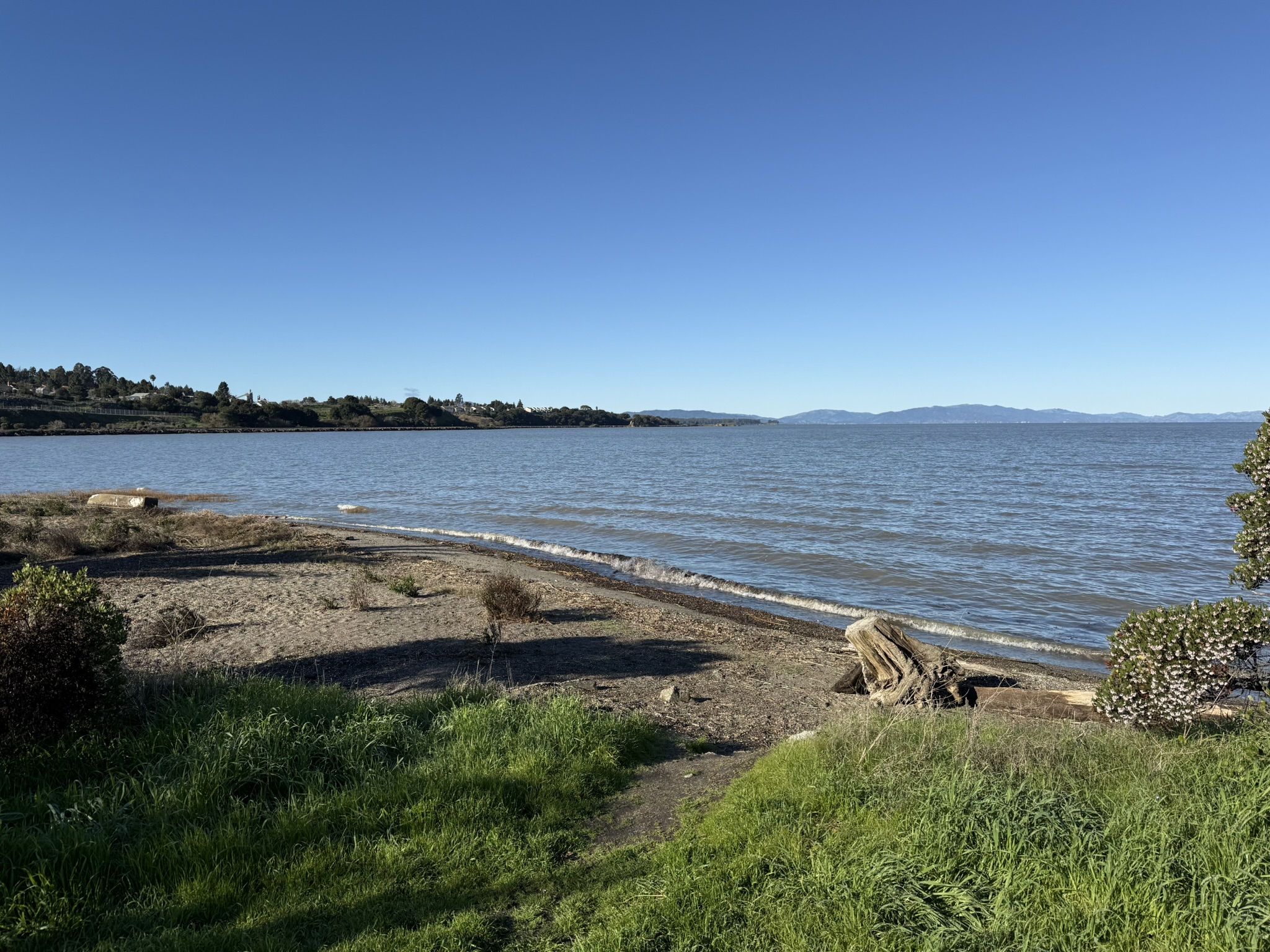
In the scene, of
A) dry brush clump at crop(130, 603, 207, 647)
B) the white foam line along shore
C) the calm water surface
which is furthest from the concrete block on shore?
dry brush clump at crop(130, 603, 207, 647)

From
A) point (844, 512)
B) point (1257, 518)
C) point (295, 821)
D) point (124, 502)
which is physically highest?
point (1257, 518)

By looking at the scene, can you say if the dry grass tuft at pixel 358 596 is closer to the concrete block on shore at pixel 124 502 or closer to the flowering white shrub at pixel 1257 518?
the flowering white shrub at pixel 1257 518

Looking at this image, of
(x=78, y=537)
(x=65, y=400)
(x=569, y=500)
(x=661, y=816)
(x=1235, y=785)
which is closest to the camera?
(x=1235, y=785)

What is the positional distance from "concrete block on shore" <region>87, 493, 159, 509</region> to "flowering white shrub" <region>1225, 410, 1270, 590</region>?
36766 mm

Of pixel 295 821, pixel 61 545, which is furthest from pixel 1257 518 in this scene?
pixel 61 545

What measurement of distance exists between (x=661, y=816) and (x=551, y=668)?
5449 mm

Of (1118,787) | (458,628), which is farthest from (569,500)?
(1118,787)

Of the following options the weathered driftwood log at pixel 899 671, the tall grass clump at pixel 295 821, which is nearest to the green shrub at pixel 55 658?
the tall grass clump at pixel 295 821

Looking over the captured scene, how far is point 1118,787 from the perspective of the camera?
16.1ft

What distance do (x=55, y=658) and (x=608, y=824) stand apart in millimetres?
5126

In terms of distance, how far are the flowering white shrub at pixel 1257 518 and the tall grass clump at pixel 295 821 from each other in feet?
18.8

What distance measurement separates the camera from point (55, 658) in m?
6.60

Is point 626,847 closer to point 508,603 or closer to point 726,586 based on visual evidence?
point 508,603

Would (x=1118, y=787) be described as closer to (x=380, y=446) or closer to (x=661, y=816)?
(x=661, y=816)
